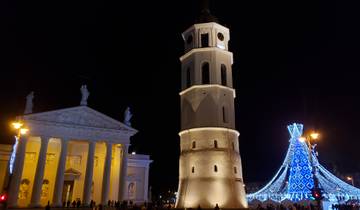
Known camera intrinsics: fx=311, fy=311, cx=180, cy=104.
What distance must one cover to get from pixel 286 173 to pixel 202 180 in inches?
492

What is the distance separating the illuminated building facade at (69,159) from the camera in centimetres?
3036

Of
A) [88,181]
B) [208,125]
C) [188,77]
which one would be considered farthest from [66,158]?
[188,77]

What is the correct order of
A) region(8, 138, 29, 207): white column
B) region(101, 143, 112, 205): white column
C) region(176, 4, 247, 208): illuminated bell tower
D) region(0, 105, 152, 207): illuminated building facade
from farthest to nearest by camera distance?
1. region(176, 4, 247, 208): illuminated bell tower
2. region(101, 143, 112, 205): white column
3. region(0, 105, 152, 207): illuminated building facade
4. region(8, 138, 29, 207): white column

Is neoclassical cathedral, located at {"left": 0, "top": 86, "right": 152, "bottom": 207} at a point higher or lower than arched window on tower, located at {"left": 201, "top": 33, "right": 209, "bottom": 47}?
lower

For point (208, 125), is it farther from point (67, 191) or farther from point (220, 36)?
point (67, 191)

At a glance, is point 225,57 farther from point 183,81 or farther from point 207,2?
point 207,2

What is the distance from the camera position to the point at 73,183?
3706 centimetres

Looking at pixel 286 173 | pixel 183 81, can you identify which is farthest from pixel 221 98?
pixel 286 173

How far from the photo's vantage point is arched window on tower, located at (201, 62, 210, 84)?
122 feet

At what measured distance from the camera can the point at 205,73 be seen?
37.8 m

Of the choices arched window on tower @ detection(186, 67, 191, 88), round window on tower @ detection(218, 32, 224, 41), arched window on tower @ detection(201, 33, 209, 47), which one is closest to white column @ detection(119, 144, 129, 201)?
arched window on tower @ detection(186, 67, 191, 88)

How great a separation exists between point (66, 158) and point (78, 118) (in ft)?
16.0

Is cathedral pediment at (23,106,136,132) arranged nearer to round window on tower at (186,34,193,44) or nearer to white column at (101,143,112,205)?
white column at (101,143,112,205)

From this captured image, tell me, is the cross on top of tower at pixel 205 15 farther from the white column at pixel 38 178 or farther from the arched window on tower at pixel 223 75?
the white column at pixel 38 178
